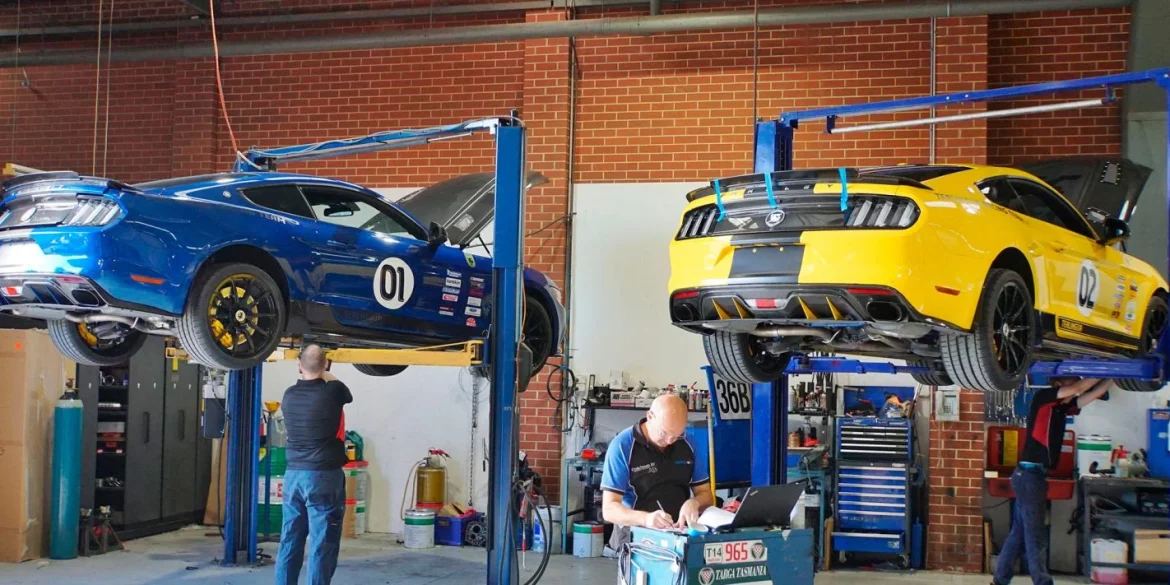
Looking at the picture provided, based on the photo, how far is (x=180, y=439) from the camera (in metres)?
11.3

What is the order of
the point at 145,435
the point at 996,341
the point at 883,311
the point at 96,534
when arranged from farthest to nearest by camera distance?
the point at 145,435 < the point at 96,534 < the point at 996,341 < the point at 883,311

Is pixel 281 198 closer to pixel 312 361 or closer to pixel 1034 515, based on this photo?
pixel 312 361

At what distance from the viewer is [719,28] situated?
10539 millimetres

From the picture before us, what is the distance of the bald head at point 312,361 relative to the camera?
267 inches

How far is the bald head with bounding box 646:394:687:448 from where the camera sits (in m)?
4.69

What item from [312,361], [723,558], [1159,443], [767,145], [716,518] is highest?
[767,145]

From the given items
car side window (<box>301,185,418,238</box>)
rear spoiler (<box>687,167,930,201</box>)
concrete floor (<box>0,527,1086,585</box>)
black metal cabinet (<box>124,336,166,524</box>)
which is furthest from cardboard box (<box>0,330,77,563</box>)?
rear spoiler (<box>687,167,930,201</box>)

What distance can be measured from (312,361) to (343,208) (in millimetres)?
1041

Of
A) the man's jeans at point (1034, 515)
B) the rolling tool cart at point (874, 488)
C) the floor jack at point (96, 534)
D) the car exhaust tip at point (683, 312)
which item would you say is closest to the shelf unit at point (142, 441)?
the floor jack at point (96, 534)

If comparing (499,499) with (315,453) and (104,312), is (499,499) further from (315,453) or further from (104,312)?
(104,312)

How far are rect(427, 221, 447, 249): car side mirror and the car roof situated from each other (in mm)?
610

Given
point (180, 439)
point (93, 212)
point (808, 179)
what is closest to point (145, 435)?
point (180, 439)

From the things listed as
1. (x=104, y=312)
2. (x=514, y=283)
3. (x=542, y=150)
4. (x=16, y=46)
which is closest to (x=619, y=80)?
(x=542, y=150)

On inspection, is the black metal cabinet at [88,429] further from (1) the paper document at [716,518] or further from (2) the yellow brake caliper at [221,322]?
(1) the paper document at [716,518]
